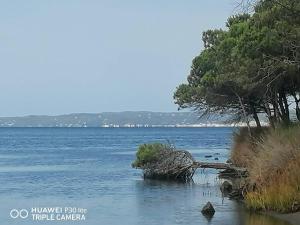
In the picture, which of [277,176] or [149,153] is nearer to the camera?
[277,176]

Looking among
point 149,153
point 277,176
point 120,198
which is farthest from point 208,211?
point 149,153

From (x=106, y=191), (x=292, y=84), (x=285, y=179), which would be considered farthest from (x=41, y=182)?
(x=285, y=179)

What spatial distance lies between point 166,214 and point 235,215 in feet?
10.3

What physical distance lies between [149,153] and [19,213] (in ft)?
47.7

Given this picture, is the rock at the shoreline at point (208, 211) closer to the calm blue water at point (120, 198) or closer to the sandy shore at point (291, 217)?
the calm blue water at point (120, 198)

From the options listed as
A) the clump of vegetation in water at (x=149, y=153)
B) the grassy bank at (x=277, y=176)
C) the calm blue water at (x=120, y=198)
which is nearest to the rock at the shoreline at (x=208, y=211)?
the calm blue water at (x=120, y=198)

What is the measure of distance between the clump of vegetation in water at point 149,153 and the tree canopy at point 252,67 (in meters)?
3.56

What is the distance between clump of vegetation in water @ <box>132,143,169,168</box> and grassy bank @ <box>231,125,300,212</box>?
15.4 meters

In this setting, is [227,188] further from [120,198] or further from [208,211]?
[208,211]

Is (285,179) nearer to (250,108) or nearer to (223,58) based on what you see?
(223,58)

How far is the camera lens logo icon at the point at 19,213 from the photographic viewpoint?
85.0ft

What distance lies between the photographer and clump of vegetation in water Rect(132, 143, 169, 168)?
39688 mm

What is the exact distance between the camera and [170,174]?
39.0 metres

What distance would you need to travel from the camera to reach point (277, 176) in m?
21.2
